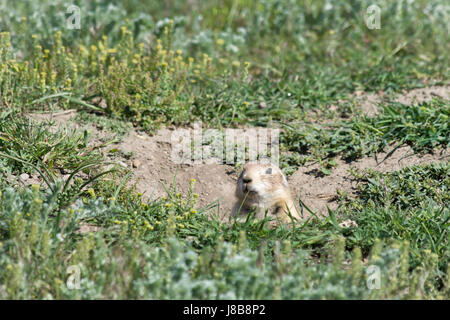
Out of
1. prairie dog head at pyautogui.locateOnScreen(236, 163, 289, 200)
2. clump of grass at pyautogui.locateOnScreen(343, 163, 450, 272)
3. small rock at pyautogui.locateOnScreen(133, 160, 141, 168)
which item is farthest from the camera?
small rock at pyautogui.locateOnScreen(133, 160, 141, 168)

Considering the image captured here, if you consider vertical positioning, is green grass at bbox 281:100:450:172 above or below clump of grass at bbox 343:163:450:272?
above

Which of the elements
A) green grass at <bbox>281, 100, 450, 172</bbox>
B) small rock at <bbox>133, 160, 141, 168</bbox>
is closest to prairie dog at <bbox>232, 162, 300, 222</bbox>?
green grass at <bbox>281, 100, 450, 172</bbox>

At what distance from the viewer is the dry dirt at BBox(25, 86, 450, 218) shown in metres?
5.77

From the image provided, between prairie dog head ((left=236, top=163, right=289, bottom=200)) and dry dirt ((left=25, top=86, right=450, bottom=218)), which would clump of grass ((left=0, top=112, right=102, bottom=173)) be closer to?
dry dirt ((left=25, top=86, right=450, bottom=218))

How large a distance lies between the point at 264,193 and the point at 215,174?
35.0 inches

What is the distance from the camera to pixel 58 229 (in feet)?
14.3

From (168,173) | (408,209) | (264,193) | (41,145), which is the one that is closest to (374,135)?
(408,209)

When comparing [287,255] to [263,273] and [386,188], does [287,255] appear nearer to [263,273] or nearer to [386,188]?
[263,273]

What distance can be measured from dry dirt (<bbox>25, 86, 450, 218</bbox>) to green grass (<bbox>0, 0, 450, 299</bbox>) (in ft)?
0.37

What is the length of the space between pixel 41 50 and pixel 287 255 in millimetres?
4382

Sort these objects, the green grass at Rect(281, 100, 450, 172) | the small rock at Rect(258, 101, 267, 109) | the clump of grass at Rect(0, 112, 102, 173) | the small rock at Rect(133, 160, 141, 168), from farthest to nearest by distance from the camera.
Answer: the small rock at Rect(258, 101, 267, 109)
the green grass at Rect(281, 100, 450, 172)
the small rock at Rect(133, 160, 141, 168)
the clump of grass at Rect(0, 112, 102, 173)

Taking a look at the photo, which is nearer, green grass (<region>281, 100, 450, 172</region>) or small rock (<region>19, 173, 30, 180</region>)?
small rock (<region>19, 173, 30, 180</region>)

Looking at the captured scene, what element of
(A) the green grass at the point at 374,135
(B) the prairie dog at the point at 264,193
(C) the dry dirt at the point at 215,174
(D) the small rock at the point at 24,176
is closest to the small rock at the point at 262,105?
(A) the green grass at the point at 374,135

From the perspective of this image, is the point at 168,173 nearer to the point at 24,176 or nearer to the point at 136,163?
the point at 136,163
